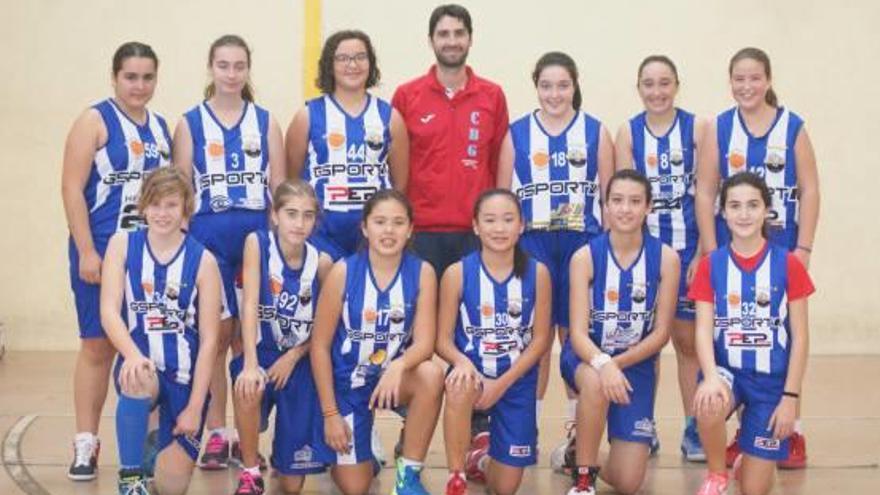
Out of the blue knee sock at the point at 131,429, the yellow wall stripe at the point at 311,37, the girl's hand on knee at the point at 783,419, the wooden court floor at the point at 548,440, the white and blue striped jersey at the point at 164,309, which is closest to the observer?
the blue knee sock at the point at 131,429

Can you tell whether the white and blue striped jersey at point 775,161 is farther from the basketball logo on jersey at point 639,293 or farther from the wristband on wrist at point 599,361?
the wristband on wrist at point 599,361

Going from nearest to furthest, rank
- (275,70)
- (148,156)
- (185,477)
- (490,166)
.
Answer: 1. (185,477)
2. (148,156)
3. (490,166)
4. (275,70)

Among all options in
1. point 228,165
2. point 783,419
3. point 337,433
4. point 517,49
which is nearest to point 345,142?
point 228,165

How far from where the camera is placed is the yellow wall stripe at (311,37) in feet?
24.8

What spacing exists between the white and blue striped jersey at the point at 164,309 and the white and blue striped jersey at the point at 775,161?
6.85 feet

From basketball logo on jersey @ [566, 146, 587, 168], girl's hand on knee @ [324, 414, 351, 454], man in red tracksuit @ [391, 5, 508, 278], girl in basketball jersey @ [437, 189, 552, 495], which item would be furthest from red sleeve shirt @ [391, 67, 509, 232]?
girl's hand on knee @ [324, 414, 351, 454]

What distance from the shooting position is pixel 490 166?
5242 millimetres

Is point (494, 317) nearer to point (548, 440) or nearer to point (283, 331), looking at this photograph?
point (283, 331)

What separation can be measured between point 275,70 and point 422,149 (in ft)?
8.83

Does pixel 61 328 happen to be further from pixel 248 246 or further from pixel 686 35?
pixel 686 35

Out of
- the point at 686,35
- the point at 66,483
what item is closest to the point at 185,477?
the point at 66,483

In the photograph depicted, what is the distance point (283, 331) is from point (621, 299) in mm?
1234

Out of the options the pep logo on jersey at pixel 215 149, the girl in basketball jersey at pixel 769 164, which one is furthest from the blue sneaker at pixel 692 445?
the pep logo on jersey at pixel 215 149

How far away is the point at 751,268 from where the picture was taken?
452 cm
